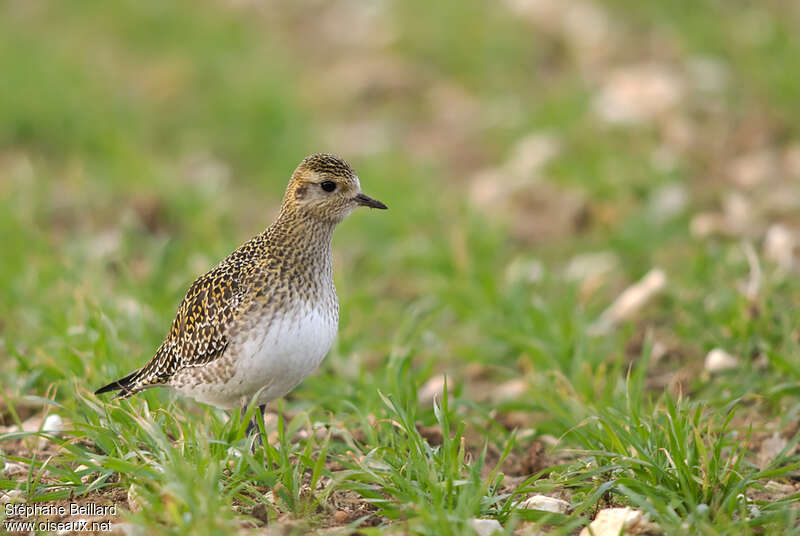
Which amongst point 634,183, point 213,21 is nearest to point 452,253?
point 634,183

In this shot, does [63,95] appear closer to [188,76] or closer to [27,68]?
[27,68]

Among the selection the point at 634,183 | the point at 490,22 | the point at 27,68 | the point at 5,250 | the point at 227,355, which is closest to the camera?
the point at 227,355

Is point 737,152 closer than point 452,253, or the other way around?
point 452,253

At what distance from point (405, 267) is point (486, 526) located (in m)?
4.78

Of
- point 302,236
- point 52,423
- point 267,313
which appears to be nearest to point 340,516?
point 267,313

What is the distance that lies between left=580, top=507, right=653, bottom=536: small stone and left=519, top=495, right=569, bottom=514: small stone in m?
0.20

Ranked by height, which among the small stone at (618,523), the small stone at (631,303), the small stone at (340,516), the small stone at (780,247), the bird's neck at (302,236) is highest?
the bird's neck at (302,236)

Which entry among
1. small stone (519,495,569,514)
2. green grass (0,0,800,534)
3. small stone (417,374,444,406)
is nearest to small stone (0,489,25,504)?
green grass (0,0,800,534)

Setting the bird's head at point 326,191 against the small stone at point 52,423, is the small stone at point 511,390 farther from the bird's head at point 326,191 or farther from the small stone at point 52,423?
the small stone at point 52,423

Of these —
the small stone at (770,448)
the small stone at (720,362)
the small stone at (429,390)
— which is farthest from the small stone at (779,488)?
the small stone at (429,390)

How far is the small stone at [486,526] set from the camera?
4.11 m

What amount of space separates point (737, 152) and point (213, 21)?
8344 mm

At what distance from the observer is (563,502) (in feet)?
14.9

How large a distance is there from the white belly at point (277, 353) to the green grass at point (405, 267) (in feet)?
0.73
